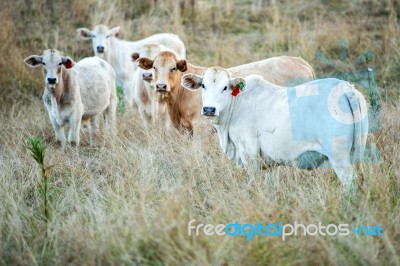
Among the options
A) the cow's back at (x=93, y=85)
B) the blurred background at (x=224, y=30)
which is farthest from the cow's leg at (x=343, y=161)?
the blurred background at (x=224, y=30)

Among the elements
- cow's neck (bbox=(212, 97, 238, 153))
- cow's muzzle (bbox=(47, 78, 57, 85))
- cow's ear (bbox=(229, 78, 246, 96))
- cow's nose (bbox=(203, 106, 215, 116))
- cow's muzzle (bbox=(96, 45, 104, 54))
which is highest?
cow's muzzle (bbox=(96, 45, 104, 54))

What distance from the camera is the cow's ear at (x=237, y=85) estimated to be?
5.95 meters

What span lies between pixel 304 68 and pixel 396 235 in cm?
394

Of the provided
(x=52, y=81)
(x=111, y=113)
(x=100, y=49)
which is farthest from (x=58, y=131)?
(x=100, y=49)

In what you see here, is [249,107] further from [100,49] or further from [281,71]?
[100,49]

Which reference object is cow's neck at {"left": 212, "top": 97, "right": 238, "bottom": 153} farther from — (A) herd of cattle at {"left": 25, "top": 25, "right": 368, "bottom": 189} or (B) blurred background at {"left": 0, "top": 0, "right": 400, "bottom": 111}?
(B) blurred background at {"left": 0, "top": 0, "right": 400, "bottom": 111}

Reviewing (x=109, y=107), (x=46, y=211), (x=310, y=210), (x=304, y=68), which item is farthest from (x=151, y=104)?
(x=310, y=210)

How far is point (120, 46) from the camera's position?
12883 millimetres

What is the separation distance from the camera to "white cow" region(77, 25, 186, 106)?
40.3 feet

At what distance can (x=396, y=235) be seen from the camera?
466cm

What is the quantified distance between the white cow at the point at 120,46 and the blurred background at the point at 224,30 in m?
0.68

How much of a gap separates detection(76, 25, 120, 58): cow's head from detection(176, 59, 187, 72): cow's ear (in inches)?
184

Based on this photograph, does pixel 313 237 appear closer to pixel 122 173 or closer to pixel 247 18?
pixel 122 173

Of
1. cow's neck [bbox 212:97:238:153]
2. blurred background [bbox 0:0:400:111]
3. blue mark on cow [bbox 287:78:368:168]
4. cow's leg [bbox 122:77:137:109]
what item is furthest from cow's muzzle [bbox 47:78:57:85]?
cow's leg [bbox 122:77:137:109]
